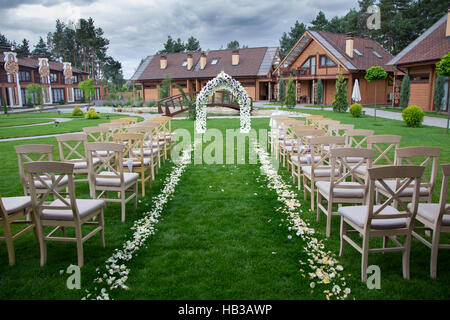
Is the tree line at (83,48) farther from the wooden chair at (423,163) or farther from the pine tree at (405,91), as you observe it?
the wooden chair at (423,163)

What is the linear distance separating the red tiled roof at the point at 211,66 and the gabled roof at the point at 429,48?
55.4 ft

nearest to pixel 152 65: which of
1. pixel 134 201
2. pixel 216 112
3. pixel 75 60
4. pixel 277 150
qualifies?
pixel 216 112

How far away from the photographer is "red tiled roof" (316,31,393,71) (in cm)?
2997

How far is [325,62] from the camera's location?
31.0 metres

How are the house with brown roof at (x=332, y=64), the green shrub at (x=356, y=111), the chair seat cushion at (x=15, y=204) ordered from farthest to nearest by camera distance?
1. the house with brown roof at (x=332, y=64)
2. the green shrub at (x=356, y=111)
3. the chair seat cushion at (x=15, y=204)

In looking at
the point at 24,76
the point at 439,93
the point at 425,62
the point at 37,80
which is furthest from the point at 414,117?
the point at 37,80

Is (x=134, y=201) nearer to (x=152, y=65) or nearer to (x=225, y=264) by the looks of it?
(x=225, y=264)

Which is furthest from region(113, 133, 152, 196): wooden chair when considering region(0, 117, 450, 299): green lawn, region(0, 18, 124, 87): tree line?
region(0, 18, 124, 87): tree line

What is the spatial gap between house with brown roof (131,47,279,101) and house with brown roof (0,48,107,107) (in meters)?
13.4

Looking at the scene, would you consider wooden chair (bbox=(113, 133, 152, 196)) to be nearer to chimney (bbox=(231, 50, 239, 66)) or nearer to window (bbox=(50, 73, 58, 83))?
chimney (bbox=(231, 50, 239, 66))

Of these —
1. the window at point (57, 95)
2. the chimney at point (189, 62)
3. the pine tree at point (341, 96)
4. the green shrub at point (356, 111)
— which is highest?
the chimney at point (189, 62)

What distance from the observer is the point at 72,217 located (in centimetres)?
354

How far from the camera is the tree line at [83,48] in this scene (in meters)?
54.0

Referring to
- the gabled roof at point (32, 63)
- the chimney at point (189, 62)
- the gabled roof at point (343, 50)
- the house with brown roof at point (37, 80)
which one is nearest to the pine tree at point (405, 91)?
the gabled roof at point (343, 50)
